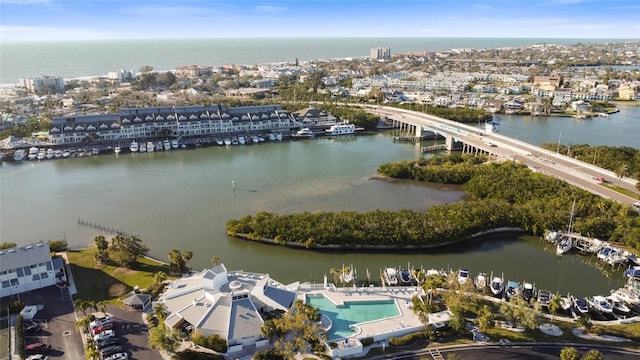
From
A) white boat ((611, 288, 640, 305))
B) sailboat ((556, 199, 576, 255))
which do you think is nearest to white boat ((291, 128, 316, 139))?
sailboat ((556, 199, 576, 255))

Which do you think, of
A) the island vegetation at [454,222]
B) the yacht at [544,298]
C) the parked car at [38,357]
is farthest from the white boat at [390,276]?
the parked car at [38,357]

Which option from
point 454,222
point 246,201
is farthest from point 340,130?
point 454,222

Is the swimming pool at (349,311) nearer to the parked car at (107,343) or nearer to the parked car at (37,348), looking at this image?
the parked car at (107,343)

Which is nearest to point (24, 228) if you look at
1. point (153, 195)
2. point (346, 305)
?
point (153, 195)

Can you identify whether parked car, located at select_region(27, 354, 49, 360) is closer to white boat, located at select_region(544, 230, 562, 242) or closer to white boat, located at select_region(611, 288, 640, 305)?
white boat, located at select_region(611, 288, 640, 305)

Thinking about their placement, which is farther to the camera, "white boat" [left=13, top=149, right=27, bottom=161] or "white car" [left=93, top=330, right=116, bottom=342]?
"white boat" [left=13, top=149, right=27, bottom=161]

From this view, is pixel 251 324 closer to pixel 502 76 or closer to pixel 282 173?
pixel 282 173
